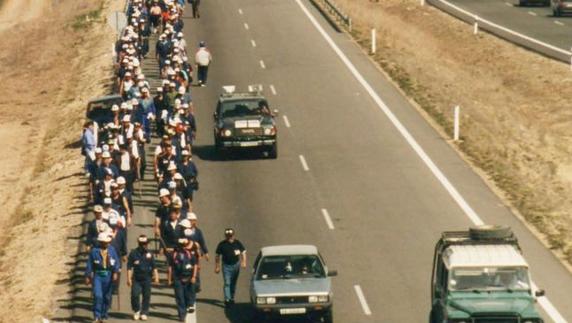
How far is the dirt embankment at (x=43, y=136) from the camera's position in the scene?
35.3m

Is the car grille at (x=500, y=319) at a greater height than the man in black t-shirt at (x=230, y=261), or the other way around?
the car grille at (x=500, y=319)

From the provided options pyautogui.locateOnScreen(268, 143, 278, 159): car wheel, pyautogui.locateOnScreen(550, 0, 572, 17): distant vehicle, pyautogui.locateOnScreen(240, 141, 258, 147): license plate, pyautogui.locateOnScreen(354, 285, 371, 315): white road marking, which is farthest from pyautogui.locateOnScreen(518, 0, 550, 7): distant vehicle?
pyautogui.locateOnScreen(354, 285, 371, 315): white road marking

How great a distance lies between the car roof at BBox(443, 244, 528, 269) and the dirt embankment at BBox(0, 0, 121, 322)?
29.0ft

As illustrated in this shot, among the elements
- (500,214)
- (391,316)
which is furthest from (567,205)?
(391,316)

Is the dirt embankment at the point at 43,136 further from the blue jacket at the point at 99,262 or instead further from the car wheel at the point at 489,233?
the car wheel at the point at 489,233

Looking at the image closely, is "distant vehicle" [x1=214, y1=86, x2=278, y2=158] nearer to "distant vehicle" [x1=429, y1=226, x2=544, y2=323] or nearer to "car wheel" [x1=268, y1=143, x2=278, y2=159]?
"car wheel" [x1=268, y1=143, x2=278, y2=159]

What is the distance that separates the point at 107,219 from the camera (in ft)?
102

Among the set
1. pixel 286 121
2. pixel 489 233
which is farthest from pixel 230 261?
pixel 286 121

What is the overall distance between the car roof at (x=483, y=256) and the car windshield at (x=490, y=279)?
9 cm

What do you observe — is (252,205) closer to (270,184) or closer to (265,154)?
(270,184)

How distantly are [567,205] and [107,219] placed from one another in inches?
585

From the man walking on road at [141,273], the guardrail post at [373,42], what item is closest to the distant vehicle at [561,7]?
the guardrail post at [373,42]

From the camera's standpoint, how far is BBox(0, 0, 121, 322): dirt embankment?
116 feet

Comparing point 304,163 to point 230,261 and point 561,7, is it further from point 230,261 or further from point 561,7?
point 561,7
